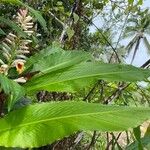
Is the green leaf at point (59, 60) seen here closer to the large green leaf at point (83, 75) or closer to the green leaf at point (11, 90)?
the large green leaf at point (83, 75)

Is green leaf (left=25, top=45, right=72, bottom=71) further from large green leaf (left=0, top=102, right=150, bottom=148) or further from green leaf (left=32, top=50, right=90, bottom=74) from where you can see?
large green leaf (left=0, top=102, right=150, bottom=148)

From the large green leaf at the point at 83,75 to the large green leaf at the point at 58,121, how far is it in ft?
0.39

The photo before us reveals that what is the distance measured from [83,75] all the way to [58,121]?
0.22 metres

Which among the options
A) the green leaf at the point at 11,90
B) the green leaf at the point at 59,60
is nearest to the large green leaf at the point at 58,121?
the green leaf at the point at 11,90

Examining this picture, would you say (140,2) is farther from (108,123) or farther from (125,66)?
(108,123)

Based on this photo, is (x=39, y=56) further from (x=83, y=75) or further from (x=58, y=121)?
(x=58, y=121)

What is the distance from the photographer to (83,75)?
1047mm

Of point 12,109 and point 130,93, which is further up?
point 130,93

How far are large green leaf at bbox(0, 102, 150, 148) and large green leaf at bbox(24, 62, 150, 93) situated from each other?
118 mm

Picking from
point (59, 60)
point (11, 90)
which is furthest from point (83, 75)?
point (11, 90)

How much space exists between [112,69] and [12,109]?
0.85 ft

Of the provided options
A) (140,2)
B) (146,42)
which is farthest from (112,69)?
(146,42)

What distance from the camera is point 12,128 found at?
873 millimetres

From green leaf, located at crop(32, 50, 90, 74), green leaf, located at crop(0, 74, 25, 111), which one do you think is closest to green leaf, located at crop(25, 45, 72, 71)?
green leaf, located at crop(32, 50, 90, 74)
